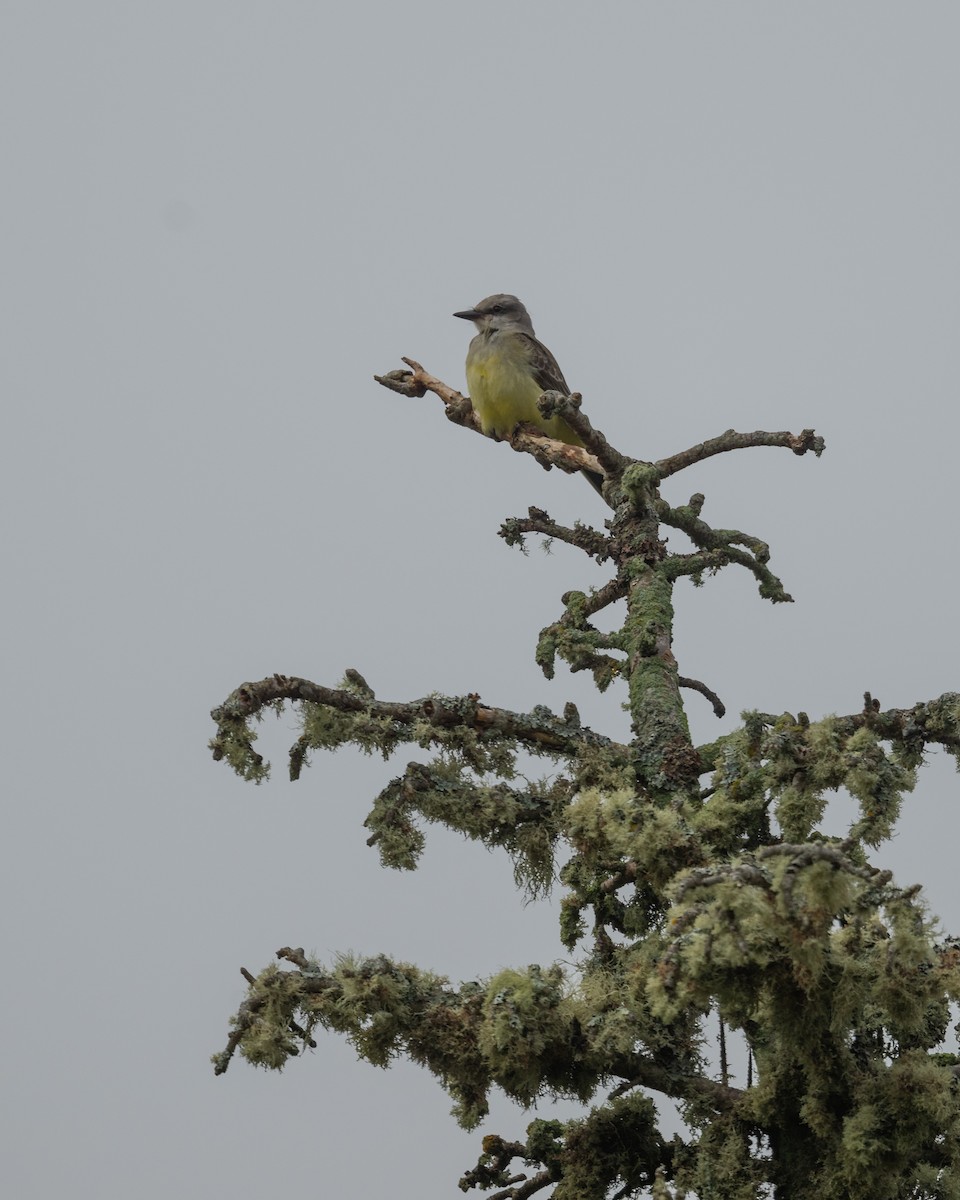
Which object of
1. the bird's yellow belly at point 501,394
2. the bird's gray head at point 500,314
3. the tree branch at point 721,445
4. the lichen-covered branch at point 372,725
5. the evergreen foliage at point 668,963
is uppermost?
the bird's gray head at point 500,314

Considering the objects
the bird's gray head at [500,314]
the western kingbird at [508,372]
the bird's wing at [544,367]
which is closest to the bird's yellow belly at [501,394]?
the western kingbird at [508,372]

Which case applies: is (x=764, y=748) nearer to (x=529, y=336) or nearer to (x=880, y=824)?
(x=880, y=824)

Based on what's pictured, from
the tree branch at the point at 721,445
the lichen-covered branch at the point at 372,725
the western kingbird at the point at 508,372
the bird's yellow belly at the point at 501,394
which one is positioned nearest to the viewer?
the lichen-covered branch at the point at 372,725

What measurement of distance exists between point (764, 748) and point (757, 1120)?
54.5 inches

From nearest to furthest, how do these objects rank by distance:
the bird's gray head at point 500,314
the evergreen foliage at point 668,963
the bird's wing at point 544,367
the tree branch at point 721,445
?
the evergreen foliage at point 668,963, the tree branch at point 721,445, the bird's wing at point 544,367, the bird's gray head at point 500,314

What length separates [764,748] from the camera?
563cm

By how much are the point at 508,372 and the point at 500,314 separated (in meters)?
1.74

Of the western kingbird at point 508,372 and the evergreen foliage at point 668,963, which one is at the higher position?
the western kingbird at point 508,372

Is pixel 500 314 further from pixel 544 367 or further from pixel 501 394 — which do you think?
pixel 501 394

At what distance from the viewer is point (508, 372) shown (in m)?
10.6

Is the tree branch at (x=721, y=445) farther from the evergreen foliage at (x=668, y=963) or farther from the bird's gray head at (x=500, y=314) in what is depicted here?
the bird's gray head at (x=500, y=314)

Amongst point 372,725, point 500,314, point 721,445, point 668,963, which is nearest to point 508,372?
point 500,314

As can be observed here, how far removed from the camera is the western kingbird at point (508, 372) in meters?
10.2

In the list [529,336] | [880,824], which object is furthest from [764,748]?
[529,336]
